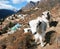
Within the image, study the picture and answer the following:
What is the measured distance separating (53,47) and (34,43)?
3.85 m

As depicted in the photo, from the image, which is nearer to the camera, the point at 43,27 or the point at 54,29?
the point at 43,27

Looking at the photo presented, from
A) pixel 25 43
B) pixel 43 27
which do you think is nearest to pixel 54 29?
pixel 43 27

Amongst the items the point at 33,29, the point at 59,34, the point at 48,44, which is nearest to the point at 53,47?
the point at 48,44

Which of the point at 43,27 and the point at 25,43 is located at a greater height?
the point at 43,27

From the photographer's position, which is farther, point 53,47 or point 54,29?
point 54,29

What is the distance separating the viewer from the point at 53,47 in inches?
1117

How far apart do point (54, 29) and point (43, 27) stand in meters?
3.73

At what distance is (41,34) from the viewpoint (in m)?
31.8

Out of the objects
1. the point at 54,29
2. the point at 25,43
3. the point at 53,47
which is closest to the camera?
the point at 53,47

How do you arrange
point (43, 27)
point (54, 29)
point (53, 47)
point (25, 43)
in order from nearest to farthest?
point (53, 47), point (25, 43), point (43, 27), point (54, 29)

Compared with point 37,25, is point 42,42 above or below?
below

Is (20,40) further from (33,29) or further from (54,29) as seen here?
(54,29)

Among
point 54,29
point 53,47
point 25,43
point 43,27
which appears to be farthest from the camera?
point 54,29

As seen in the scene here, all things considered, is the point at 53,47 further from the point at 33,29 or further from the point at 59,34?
the point at 33,29
